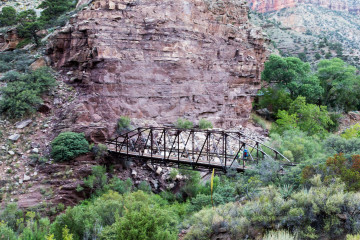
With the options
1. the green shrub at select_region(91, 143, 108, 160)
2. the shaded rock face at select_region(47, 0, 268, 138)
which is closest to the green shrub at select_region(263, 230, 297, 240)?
the green shrub at select_region(91, 143, 108, 160)

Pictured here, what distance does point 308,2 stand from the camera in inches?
4906

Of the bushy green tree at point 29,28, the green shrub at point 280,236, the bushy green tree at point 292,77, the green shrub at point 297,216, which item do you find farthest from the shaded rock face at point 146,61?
the green shrub at point 280,236

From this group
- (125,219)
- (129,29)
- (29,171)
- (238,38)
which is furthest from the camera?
(238,38)

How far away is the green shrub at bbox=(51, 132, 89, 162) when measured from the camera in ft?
73.1

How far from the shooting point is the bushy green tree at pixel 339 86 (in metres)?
46.0

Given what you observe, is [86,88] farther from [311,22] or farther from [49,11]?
[311,22]

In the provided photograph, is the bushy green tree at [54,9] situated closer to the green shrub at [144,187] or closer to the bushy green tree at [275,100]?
the green shrub at [144,187]

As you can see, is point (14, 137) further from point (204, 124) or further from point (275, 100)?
point (275, 100)

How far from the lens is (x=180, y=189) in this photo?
25.8m

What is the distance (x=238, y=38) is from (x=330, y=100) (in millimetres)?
22286

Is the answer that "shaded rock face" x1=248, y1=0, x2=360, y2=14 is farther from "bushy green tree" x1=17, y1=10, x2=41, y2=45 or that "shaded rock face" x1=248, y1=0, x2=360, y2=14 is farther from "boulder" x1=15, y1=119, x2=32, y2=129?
"boulder" x1=15, y1=119, x2=32, y2=129

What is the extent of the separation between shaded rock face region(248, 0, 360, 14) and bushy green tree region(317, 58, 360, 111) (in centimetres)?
8297

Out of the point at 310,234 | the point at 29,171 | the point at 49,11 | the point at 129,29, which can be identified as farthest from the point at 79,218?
the point at 49,11

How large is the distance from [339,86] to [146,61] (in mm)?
33369
